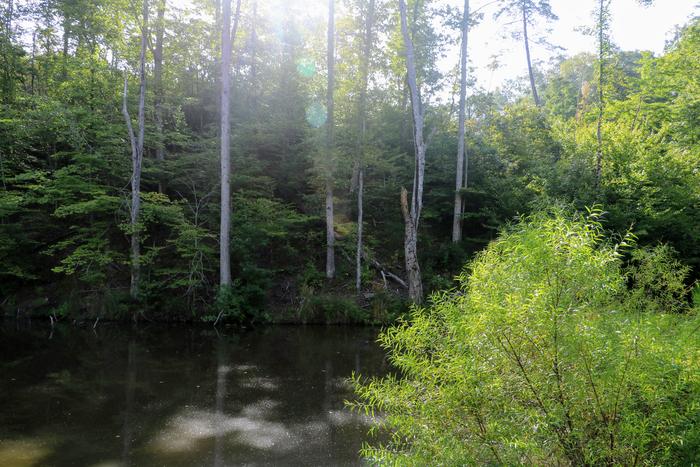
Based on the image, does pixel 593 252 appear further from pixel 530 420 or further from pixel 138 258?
pixel 138 258

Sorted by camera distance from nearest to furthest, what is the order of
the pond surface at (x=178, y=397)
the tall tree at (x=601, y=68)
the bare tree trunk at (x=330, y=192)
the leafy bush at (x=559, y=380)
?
the leafy bush at (x=559, y=380) < the pond surface at (x=178, y=397) < the tall tree at (x=601, y=68) < the bare tree trunk at (x=330, y=192)

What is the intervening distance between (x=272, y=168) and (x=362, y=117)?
4444mm

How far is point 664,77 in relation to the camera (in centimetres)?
1563

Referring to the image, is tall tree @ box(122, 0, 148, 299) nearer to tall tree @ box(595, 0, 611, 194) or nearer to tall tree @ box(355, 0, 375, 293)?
tall tree @ box(355, 0, 375, 293)

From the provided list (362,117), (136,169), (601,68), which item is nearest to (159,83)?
(136,169)

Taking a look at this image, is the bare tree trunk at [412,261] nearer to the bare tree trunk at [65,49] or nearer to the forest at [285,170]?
the forest at [285,170]

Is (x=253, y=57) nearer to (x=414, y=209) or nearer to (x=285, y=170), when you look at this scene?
(x=285, y=170)

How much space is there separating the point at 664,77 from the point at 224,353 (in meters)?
17.2

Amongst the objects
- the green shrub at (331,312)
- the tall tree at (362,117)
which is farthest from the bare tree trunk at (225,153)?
the tall tree at (362,117)

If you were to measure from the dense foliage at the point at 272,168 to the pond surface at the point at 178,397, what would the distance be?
1971mm

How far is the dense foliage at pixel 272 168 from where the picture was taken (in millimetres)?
13156

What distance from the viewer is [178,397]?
7.49 meters

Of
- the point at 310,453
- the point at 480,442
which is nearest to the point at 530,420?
the point at 480,442

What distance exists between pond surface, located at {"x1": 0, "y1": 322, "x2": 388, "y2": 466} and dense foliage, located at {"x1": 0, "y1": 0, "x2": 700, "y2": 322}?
6.47 ft
